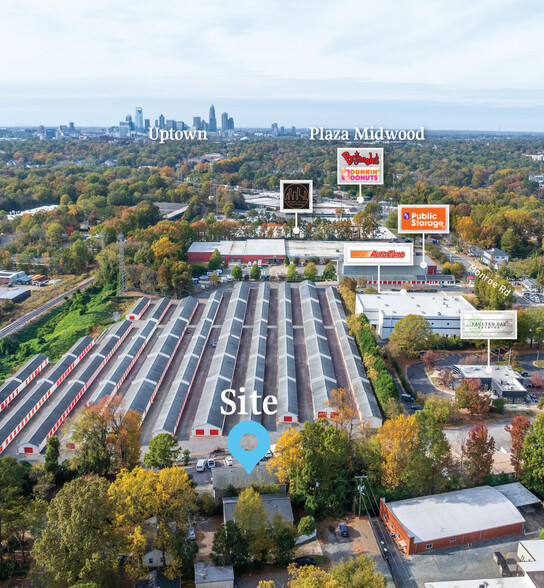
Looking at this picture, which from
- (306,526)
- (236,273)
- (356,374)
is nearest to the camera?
(306,526)

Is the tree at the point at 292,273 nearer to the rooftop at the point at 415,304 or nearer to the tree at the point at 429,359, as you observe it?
the rooftop at the point at 415,304

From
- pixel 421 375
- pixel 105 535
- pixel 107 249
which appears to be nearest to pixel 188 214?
pixel 107 249

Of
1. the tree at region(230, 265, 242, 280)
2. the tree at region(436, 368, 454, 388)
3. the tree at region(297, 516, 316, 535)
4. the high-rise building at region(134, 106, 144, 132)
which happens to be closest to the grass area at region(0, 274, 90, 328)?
the tree at region(230, 265, 242, 280)

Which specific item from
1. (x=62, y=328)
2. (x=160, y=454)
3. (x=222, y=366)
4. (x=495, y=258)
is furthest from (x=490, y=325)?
(x=62, y=328)

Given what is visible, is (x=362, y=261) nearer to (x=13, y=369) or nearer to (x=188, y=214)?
(x=13, y=369)

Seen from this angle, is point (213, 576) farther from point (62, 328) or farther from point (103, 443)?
point (62, 328)

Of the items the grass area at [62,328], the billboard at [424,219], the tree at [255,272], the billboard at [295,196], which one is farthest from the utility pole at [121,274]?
the billboard at [424,219]
